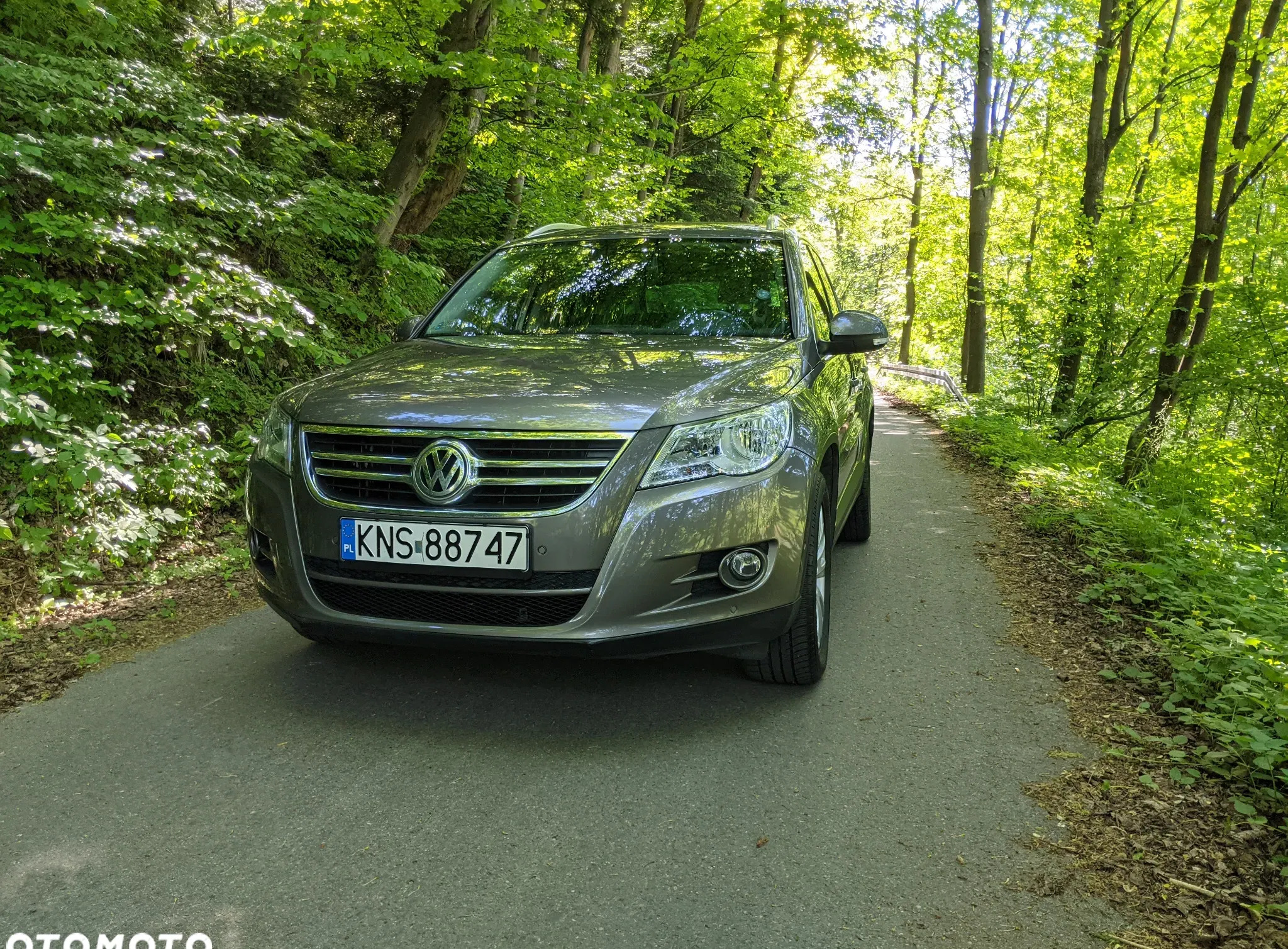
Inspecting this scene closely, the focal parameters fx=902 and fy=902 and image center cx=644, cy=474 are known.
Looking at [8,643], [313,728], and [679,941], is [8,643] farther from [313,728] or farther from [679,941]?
[679,941]

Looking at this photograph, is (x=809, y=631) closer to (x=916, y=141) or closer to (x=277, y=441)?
(x=277, y=441)

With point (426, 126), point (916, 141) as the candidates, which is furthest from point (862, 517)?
point (916, 141)

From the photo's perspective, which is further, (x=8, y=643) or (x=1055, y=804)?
(x=8, y=643)

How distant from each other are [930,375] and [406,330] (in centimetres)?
1821

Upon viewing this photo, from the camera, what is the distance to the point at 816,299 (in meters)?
4.60

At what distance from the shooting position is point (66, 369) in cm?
478

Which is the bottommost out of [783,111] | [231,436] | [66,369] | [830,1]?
[231,436]

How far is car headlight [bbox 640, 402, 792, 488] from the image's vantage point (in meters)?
2.93

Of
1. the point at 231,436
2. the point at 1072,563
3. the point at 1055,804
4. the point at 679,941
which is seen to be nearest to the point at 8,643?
the point at 231,436

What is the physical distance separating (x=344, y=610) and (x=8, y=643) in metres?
2.06

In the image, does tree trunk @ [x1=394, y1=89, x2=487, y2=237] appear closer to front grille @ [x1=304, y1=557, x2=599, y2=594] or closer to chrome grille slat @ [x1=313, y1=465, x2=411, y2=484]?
chrome grille slat @ [x1=313, y1=465, x2=411, y2=484]

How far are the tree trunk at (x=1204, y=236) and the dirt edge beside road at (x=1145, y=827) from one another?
7430 millimetres

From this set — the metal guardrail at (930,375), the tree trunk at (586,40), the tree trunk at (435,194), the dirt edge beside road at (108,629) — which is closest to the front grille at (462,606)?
the dirt edge beside road at (108,629)

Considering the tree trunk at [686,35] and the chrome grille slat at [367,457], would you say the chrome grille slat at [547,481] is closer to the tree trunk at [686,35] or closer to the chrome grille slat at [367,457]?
the chrome grille slat at [367,457]
